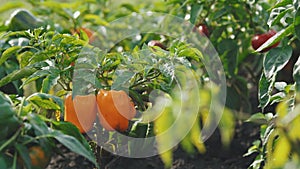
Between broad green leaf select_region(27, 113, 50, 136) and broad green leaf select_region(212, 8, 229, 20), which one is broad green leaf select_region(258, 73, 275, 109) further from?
broad green leaf select_region(27, 113, 50, 136)

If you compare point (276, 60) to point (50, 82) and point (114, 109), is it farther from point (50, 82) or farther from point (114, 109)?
point (50, 82)

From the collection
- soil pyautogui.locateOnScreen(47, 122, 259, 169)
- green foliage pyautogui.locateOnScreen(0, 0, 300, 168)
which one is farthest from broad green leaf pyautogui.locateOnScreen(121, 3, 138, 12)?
soil pyautogui.locateOnScreen(47, 122, 259, 169)

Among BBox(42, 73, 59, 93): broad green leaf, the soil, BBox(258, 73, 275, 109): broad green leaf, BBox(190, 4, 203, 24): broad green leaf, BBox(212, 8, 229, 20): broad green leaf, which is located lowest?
the soil

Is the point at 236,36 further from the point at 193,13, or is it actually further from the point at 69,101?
the point at 69,101

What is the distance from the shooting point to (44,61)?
5.64 feet

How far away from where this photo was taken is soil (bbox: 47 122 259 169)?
7.56 ft

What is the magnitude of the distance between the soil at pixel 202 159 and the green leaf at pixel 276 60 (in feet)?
1.95

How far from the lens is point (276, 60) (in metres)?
1.83

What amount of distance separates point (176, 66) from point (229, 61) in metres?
0.79

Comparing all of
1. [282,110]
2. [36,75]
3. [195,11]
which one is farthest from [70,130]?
[195,11]

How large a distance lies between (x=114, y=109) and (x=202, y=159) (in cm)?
83

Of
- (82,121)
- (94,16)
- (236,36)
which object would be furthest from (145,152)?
(94,16)

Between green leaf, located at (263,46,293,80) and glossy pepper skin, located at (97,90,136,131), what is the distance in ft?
1.43

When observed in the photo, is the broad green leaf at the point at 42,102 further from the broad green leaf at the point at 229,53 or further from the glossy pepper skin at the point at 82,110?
the broad green leaf at the point at 229,53
